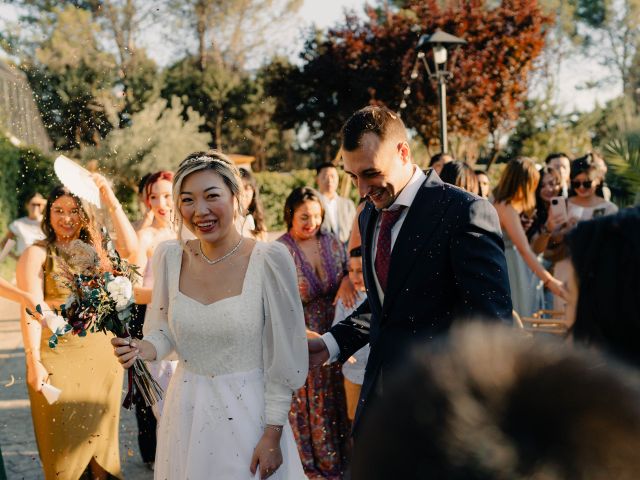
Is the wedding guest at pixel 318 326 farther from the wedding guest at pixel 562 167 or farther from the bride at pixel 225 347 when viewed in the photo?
the wedding guest at pixel 562 167

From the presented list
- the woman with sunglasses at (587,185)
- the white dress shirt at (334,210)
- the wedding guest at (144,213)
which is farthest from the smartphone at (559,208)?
the wedding guest at (144,213)

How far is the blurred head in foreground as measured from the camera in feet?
2.52

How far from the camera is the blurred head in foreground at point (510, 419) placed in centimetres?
77

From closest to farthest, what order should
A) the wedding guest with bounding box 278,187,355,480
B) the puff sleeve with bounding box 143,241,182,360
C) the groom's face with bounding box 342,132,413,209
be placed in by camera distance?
the groom's face with bounding box 342,132,413,209, the puff sleeve with bounding box 143,241,182,360, the wedding guest with bounding box 278,187,355,480

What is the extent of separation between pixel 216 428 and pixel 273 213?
23.4 meters

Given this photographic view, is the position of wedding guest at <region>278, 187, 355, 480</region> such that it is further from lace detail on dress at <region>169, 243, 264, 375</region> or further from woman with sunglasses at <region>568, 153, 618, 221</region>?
woman with sunglasses at <region>568, 153, 618, 221</region>

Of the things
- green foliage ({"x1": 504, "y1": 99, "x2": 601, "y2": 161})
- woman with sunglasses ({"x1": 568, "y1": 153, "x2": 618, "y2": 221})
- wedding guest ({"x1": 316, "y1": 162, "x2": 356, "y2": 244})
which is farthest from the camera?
green foliage ({"x1": 504, "y1": 99, "x2": 601, "y2": 161})

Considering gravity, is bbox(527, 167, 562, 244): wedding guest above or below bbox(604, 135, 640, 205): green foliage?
below

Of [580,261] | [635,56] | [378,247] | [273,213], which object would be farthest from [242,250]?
[635,56]

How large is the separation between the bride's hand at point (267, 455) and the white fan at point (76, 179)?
167 cm

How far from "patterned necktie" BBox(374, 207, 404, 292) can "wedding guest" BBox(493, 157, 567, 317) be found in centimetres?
312

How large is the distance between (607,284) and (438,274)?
1.52 m

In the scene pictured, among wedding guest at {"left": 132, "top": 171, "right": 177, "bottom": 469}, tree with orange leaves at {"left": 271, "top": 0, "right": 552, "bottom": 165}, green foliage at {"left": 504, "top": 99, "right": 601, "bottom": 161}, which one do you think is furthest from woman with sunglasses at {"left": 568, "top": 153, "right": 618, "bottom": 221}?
green foliage at {"left": 504, "top": 99, "right": 601, "bottom": 161}

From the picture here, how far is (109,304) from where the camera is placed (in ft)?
9.36
